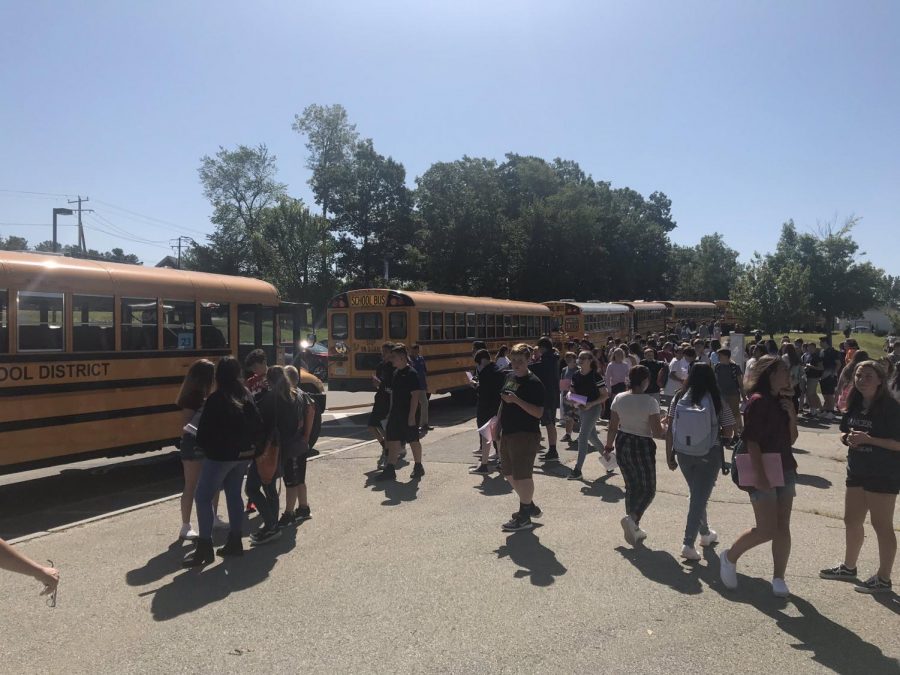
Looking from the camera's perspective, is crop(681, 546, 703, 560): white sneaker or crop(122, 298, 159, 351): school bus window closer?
crop(681, 546, 703, 560): white sneaker

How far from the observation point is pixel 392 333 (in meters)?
15.5

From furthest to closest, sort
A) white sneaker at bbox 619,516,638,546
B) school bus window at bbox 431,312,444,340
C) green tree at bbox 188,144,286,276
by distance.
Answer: green tree at bbox 188,144,286,276 → school bus window at bbox 431,312,444,340 → white sneaker at bbox 619,516,638,546

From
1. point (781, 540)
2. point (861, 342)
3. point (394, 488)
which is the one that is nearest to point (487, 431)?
point (394, 488)

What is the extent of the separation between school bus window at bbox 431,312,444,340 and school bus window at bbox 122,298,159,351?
8210 millimetres

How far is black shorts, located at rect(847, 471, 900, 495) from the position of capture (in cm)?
475

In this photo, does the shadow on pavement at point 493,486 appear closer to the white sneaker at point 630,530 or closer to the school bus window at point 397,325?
the white sneaker at point 630,530

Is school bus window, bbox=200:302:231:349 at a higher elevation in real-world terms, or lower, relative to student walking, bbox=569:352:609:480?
higher

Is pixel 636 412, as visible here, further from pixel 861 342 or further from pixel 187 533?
pixel 861 342

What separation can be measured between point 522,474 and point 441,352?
33.1ft

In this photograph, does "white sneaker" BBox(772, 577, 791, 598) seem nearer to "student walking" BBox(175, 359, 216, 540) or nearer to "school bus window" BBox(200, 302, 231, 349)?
"student walking" BBox(175, 359, 216, 540)

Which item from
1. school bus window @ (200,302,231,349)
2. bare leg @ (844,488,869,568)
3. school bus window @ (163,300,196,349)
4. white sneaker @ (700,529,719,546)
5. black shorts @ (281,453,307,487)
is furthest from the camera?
school bus window @ (200,302,231,349)

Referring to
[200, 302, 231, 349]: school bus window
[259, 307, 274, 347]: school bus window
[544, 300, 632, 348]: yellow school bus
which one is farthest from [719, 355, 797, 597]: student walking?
[544, 300, 632, 348]: yellow school bus

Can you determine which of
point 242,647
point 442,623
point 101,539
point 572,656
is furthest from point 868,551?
point 101,539

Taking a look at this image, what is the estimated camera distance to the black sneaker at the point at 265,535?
607 cm
